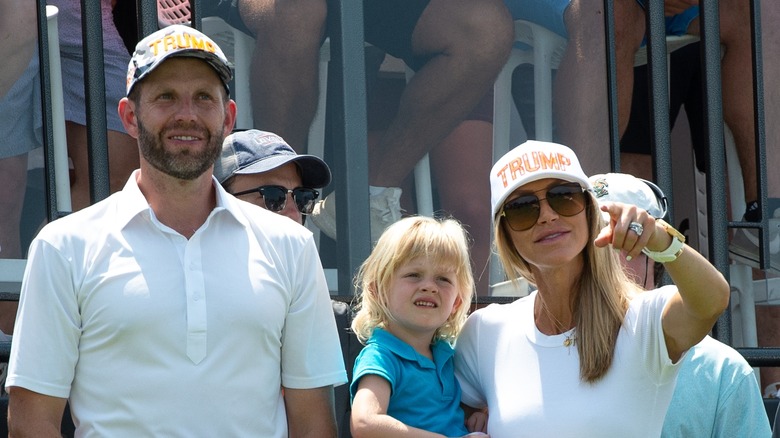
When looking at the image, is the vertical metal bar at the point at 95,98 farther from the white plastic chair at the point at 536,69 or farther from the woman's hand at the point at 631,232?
the woman's hand at the point at 631,232

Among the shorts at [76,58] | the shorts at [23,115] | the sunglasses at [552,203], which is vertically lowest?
the sunglasses at [552,203]

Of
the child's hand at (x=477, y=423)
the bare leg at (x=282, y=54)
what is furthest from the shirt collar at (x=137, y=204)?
the bare leg at (x=282, y=54)

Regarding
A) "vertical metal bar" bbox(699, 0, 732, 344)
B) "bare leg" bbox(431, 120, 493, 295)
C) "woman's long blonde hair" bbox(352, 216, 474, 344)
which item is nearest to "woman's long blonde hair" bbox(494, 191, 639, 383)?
"woman's long blonde hair" bbox(352, 216, 474, 344)

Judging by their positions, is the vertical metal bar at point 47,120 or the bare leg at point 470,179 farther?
the bare leg at point 470,179

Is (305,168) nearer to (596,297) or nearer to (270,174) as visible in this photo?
(270,174)

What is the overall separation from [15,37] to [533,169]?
1.42m

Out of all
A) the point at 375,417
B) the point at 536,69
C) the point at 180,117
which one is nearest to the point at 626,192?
the point at 375,417

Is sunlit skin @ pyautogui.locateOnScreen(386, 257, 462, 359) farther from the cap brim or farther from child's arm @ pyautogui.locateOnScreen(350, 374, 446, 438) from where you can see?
the cap brim

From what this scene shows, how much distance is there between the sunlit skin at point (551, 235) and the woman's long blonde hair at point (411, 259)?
0.76 feet

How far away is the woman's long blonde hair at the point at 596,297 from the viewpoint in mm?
2258

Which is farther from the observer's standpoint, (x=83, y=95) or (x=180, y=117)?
(x=83, y=95)

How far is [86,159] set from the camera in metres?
3.21

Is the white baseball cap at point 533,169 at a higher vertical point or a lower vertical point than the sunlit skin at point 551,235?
higher

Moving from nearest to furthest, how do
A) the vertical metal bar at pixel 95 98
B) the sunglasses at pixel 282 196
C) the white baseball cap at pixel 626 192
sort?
the white baseball cap at pixel 626 192
the vertical metal bar at pixel 95 98
the sunglasses at pixel 282 196
